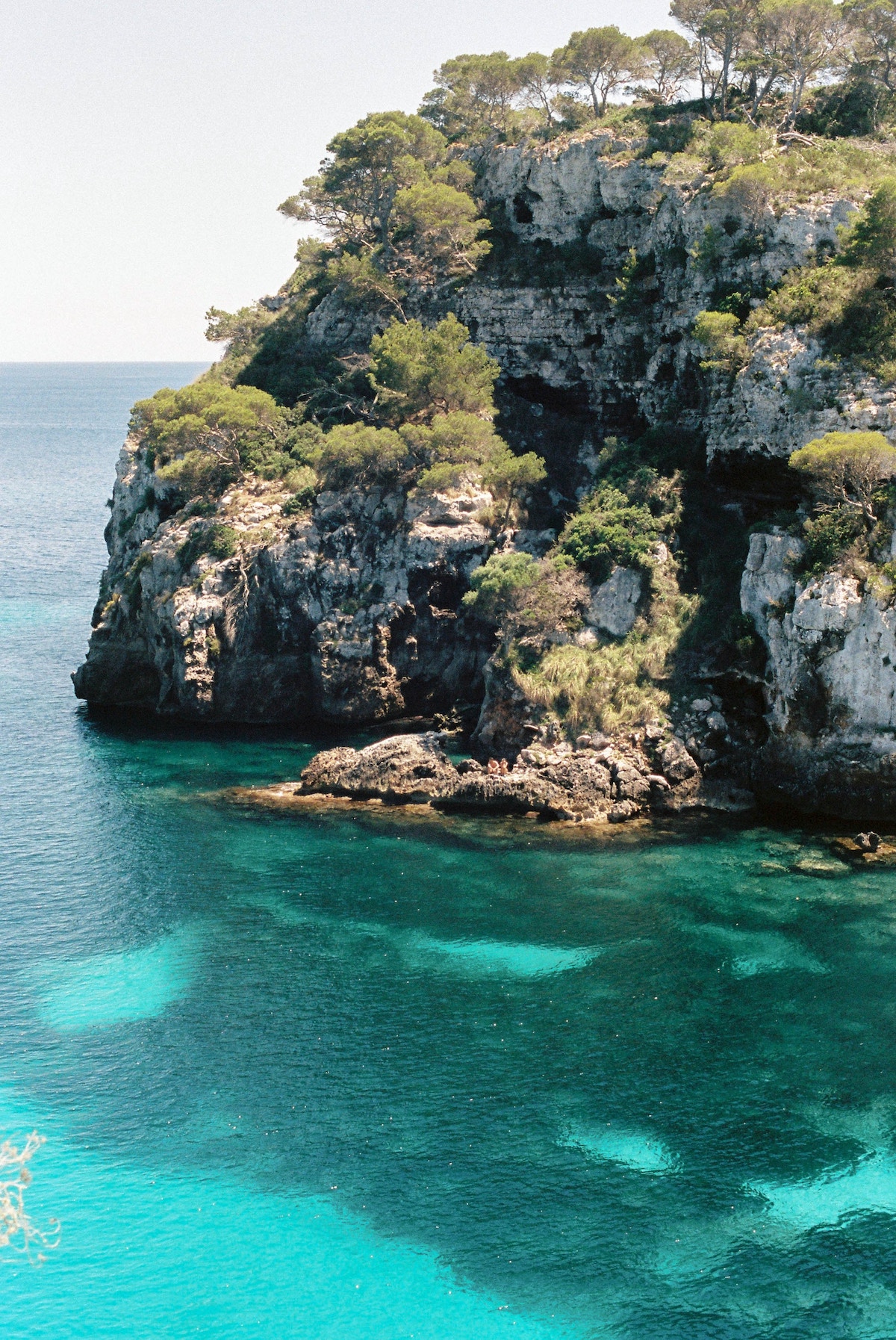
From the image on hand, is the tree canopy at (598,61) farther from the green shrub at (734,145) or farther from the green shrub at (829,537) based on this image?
the green shrub at (829,537)

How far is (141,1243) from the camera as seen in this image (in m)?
25.0

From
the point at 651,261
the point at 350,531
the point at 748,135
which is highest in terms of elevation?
the point at 748,135

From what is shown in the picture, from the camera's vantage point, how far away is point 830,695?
44438mm

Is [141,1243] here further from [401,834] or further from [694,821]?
[694,821]

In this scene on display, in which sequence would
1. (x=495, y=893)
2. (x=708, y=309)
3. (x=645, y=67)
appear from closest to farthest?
1. (x=495, y=893)
2. (x=708, y=309)
3. (x=645, y=67)

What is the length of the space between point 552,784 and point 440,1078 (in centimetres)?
1845

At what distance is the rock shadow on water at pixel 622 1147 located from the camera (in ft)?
88.1

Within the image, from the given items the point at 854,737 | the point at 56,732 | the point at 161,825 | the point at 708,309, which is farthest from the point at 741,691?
the point at 56,732

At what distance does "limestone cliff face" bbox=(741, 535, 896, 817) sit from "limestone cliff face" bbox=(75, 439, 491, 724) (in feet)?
53.5

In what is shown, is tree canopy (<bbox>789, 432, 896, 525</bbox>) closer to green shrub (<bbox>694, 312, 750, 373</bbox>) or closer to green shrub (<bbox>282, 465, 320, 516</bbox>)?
green shrub (<bbox>694, 312, 750, 373</bbox>)

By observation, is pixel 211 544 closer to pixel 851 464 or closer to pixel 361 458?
pixel 361 458

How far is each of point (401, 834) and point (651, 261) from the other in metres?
34.6

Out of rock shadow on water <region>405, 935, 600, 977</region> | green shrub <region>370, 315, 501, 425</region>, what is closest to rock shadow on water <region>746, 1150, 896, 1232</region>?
rock shadow on water <region>405, 935, 600, 977</region>

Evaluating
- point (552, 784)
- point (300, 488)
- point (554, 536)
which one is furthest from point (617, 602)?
point (300, 488)
